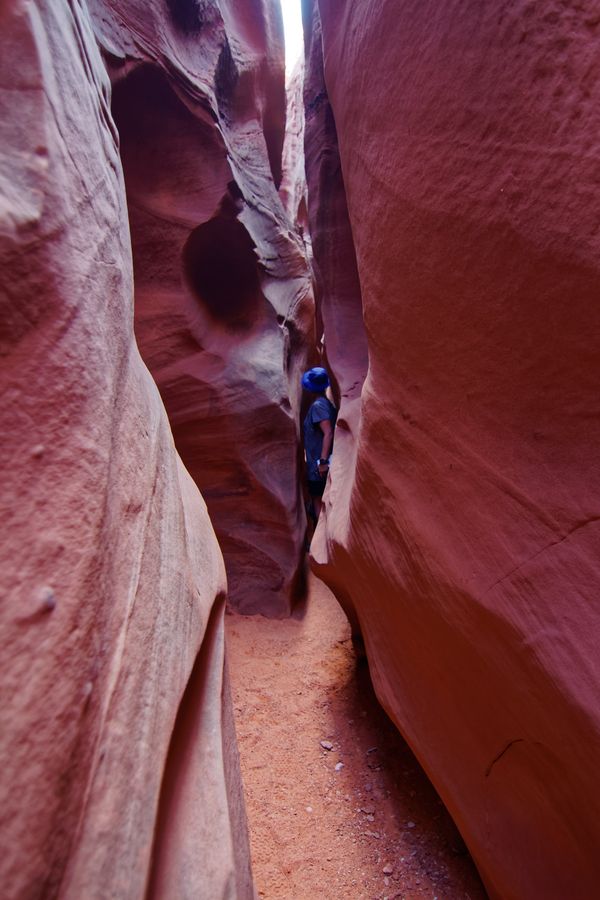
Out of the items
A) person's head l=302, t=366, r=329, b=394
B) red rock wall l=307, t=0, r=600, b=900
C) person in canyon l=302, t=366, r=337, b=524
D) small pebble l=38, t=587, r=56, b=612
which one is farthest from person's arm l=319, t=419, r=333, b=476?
small pebble l=38, t=587, r=56, b=612

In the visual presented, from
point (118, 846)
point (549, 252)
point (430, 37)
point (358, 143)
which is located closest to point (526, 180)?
point (549, 252)

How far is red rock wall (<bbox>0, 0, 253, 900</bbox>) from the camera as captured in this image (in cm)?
65

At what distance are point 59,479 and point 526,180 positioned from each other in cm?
110

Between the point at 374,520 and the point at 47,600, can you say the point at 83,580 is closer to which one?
the point at 47,600

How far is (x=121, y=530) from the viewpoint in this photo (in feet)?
3.10

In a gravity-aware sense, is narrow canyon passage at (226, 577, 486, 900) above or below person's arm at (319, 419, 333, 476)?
below

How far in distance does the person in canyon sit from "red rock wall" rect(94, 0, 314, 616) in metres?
0.17

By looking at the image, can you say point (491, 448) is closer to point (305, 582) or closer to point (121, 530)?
point (121, 530)

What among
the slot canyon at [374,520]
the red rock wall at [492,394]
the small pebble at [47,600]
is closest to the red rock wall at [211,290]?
the slot canyon at [374,520]

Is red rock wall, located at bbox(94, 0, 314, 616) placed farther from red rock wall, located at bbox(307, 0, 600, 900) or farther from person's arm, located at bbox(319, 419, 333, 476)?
red rock wall, located at bbox(307, 0, 600, 900)

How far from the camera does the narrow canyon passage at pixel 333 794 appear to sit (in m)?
1.79

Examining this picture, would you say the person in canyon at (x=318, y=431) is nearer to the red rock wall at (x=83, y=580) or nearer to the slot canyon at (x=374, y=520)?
the slot canyon at (x=374, y=520)

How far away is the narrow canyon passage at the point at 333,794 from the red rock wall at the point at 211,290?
36.2 inches

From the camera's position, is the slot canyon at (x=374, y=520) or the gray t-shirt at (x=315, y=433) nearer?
the slot canyon at (x=374, y=520)
